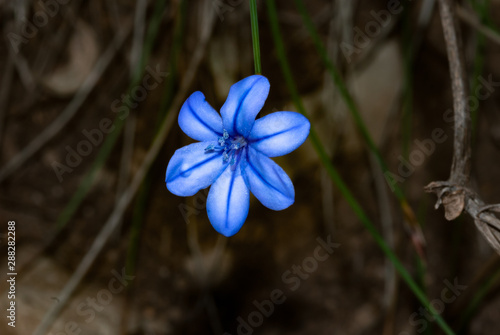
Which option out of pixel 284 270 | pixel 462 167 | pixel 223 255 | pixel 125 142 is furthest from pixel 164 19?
pixel 462 167

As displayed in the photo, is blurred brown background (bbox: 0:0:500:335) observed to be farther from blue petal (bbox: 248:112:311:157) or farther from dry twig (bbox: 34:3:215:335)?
blue petal (bbox: 248:112:311:157)

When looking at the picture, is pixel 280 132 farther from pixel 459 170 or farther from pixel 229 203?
pixel 459 170

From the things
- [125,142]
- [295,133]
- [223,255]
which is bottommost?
[223,255]

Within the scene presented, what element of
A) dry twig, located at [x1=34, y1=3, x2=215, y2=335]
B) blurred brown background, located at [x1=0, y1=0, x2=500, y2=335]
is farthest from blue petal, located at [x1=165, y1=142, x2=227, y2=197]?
blurred brown background, located at [x1=0, y1=0, x2=500, y2=335]

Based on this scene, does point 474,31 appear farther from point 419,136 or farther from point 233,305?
point 233,305

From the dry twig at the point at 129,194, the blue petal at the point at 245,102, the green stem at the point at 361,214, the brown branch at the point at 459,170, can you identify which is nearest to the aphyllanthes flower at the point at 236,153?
the blue petal at the point at 245,102

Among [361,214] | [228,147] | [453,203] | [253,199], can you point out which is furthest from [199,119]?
[253,199]
